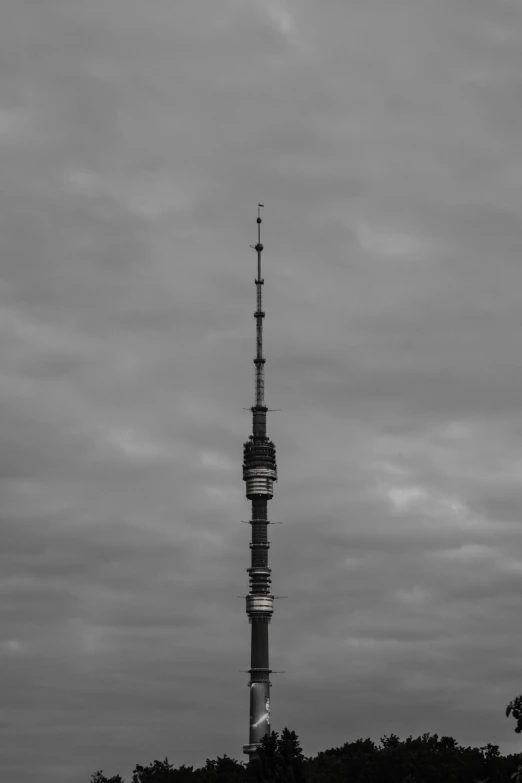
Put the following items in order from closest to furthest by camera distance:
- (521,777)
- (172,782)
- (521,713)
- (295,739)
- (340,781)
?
(521,777)
(521,713)
(295,739)
(172,782)
(340,781)

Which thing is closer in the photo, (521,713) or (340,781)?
(521,713)

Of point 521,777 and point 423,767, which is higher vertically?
point 423,767

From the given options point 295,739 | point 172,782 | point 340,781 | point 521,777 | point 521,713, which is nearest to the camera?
point 521,777

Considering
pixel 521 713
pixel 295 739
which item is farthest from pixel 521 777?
pixel 295 739

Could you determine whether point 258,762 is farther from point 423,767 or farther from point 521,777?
point 521,777

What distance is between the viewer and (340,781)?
198875mm

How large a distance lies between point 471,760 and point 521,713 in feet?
400

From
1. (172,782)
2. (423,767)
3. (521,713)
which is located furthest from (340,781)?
(521,713)

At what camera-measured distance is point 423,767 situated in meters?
192

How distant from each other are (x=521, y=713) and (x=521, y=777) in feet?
31.8

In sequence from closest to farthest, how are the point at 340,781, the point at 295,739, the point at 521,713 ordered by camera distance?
the point at 521,713 < the point at 295,739 < the point at 340,781

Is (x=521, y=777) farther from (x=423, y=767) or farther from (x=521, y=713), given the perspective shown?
(x=423, y=767)

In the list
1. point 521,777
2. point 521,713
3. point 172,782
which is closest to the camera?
point 521,777

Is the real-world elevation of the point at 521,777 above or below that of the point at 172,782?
below
